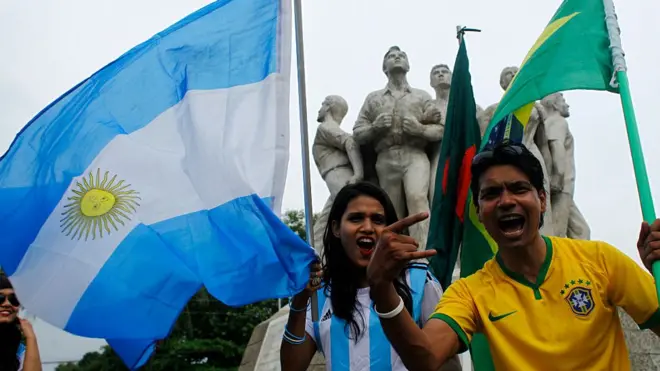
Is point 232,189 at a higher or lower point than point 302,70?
Answer: lower

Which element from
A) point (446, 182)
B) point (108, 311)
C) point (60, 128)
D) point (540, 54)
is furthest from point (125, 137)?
point (540, 54)

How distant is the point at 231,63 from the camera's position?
3.81m

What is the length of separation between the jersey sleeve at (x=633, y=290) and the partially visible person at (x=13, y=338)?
2887 mm

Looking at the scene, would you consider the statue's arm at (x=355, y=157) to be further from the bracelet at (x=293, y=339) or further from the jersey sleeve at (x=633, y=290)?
the jersey sleeve at (x=633, y=290)

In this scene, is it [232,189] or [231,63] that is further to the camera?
[231,63]

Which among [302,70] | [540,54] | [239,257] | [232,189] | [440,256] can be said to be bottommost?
[440,256]

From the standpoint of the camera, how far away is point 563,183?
9062 millimetres

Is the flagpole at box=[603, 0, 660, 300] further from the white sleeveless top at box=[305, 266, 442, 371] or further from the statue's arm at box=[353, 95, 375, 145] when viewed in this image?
the statue's arm at box=[353, 95, 375, 145]

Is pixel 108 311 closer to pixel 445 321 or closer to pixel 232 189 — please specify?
pixel 232 189

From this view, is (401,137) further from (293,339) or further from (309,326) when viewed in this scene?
(293,339)

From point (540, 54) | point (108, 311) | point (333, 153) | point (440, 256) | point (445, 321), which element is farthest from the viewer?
point (333, 153)

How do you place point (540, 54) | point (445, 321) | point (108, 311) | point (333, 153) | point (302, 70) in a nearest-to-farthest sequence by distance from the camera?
point (445, 321) → point (540, 54) → point (108, 311) → point (302, 70) → point (333, 153)

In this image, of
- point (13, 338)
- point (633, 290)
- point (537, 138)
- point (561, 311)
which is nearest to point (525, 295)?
point (561, 311)

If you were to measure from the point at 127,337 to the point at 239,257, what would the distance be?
0.67m
